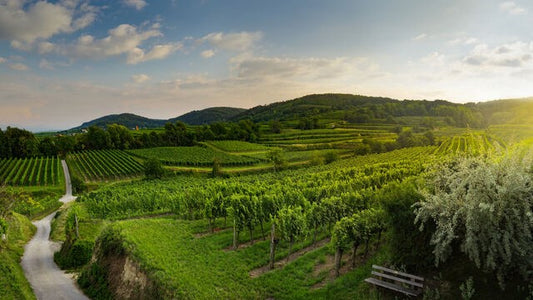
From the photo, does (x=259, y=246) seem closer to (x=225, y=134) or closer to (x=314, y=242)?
(x=314, y=242)

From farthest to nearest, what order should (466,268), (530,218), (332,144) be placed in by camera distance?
1. (332,144)
2. (466,268)
3. (530,218)

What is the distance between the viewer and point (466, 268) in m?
10.6

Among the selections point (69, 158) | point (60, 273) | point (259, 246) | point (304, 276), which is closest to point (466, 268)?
point (304, 276)

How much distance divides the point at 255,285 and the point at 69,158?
101 m

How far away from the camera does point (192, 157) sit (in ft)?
298

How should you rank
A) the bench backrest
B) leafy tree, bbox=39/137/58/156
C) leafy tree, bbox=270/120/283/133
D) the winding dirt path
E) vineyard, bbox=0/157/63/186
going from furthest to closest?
1. leafy tree, bbox=270/120/283/133
2. leafy tree, bbox=39/137/58/156
3. vineyard, bbox=0/157/63/186
4. the winding dirt path
5. the bench backrest

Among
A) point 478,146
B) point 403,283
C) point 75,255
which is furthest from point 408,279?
point 478,146

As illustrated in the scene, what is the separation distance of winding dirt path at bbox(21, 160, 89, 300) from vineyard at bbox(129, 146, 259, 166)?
165 feet

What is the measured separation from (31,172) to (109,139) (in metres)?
36.0

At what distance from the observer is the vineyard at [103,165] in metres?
76.4

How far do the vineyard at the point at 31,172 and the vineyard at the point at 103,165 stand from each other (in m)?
4.45

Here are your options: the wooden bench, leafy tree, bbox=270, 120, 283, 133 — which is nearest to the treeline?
leafy tree, bbox=270, 120, 283, 133

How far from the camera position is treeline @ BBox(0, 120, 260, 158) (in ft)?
307

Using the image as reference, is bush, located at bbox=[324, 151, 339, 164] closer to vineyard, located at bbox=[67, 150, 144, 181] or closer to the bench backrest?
vineyard, located at bbox=[67, 150, 144, 181]
